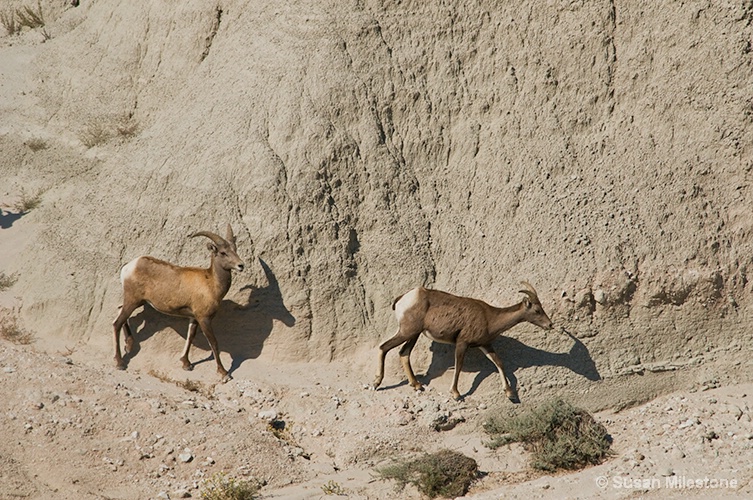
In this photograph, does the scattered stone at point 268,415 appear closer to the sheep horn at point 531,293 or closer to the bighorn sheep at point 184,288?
the bighorn sheep at point 184,288

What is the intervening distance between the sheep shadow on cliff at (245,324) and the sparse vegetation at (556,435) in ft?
10.7

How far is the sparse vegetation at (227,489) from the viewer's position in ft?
32.2

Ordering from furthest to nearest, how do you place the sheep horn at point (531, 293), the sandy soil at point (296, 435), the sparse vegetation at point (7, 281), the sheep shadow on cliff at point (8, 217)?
the sheep shadow on cliff at point (8, 217) < the sparse vegetation at point (7, 281) < the sheep horn at point (531, 293) < the sandy soil at point (296, 435)

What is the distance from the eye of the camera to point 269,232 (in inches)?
490

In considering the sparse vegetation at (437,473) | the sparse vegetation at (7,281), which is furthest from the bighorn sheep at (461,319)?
the sparse vegetation at (7,281)

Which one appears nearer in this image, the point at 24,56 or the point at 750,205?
the point at 750,205

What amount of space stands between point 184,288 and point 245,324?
3.28 feet

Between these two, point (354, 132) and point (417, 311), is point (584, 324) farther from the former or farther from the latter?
point (354, 132)

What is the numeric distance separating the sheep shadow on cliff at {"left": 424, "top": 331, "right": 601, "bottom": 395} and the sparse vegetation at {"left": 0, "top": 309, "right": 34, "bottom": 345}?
558 cm

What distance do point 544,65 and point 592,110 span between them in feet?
3.00

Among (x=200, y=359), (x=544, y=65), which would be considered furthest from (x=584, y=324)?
(x=200, y=359)

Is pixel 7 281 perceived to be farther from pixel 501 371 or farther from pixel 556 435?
pixel 556 435

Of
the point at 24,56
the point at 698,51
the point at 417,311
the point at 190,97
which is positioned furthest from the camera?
the point at 24,56

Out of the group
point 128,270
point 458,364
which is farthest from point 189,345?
point 458,364
